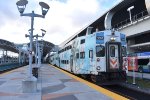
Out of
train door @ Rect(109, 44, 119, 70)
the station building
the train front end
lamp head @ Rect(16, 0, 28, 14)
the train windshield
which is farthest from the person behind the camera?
the station building

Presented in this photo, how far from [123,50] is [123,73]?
5.23 feet

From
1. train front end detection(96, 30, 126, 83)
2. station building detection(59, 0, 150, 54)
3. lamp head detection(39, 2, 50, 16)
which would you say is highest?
station building detection(59, 0, 150, 54)

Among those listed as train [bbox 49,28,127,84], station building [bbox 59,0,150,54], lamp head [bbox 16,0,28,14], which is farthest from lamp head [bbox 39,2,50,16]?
station building [bbox 59,0,150,54]

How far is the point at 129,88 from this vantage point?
1934cm

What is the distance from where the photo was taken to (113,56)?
66.9 feet

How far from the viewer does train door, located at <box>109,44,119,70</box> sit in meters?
20.3

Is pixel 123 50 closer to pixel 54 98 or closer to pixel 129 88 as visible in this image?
pixel 129 88

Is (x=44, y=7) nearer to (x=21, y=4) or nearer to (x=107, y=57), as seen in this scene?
(x=21, y=4)

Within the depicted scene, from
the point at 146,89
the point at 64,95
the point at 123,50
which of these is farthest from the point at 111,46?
the point at 64,95

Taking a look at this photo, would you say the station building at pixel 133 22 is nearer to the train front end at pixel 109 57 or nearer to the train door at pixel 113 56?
the train front end at pixel 109 57

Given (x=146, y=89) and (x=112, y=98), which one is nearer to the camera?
(x=112, y=98)

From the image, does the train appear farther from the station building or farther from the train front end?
the station building

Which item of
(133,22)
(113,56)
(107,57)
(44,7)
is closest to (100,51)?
(107,57)

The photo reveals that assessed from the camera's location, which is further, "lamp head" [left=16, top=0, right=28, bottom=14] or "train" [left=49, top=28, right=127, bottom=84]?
"train" [left=49, top=28, right=127, bottom=84]
